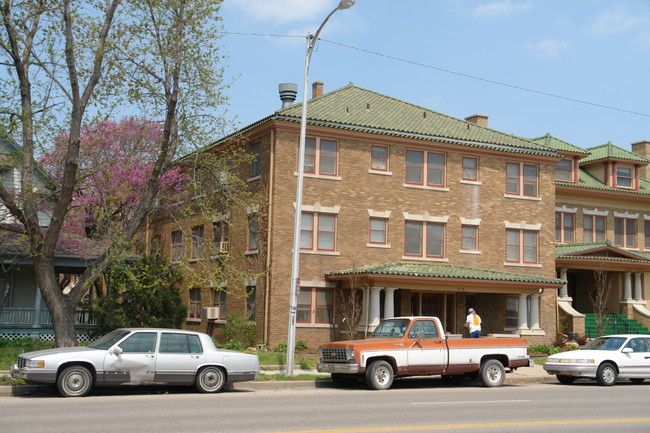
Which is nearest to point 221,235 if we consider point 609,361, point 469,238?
point 469,238

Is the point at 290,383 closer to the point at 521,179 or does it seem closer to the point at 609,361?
the point at 609,361

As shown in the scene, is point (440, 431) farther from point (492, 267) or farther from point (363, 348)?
point (492, 267)

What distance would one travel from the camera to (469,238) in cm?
3344

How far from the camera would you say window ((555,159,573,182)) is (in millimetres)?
38906

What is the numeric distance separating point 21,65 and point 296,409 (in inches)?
474

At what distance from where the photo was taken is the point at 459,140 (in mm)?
32875

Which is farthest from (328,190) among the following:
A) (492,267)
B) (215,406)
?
(215,406)

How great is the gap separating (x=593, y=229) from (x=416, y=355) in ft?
78.5

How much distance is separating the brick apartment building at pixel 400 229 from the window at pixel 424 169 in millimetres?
57

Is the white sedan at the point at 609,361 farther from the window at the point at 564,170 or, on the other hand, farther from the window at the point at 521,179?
the window at the point at 564,170

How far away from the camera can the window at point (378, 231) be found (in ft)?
A: 103

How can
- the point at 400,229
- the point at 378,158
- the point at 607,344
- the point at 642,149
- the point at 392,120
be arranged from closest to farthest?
the point at 607,344 → the point at 378,158 → the point at 400,229 → the point at 392,120 → the point at 642,149

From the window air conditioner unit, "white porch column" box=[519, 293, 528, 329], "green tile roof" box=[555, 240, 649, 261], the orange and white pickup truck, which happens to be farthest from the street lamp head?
"green tile roof" box=[555, 240, 649, 261]

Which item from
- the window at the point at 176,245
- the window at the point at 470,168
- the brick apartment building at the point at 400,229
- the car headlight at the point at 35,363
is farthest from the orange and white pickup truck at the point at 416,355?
the window at the point at 176,245
